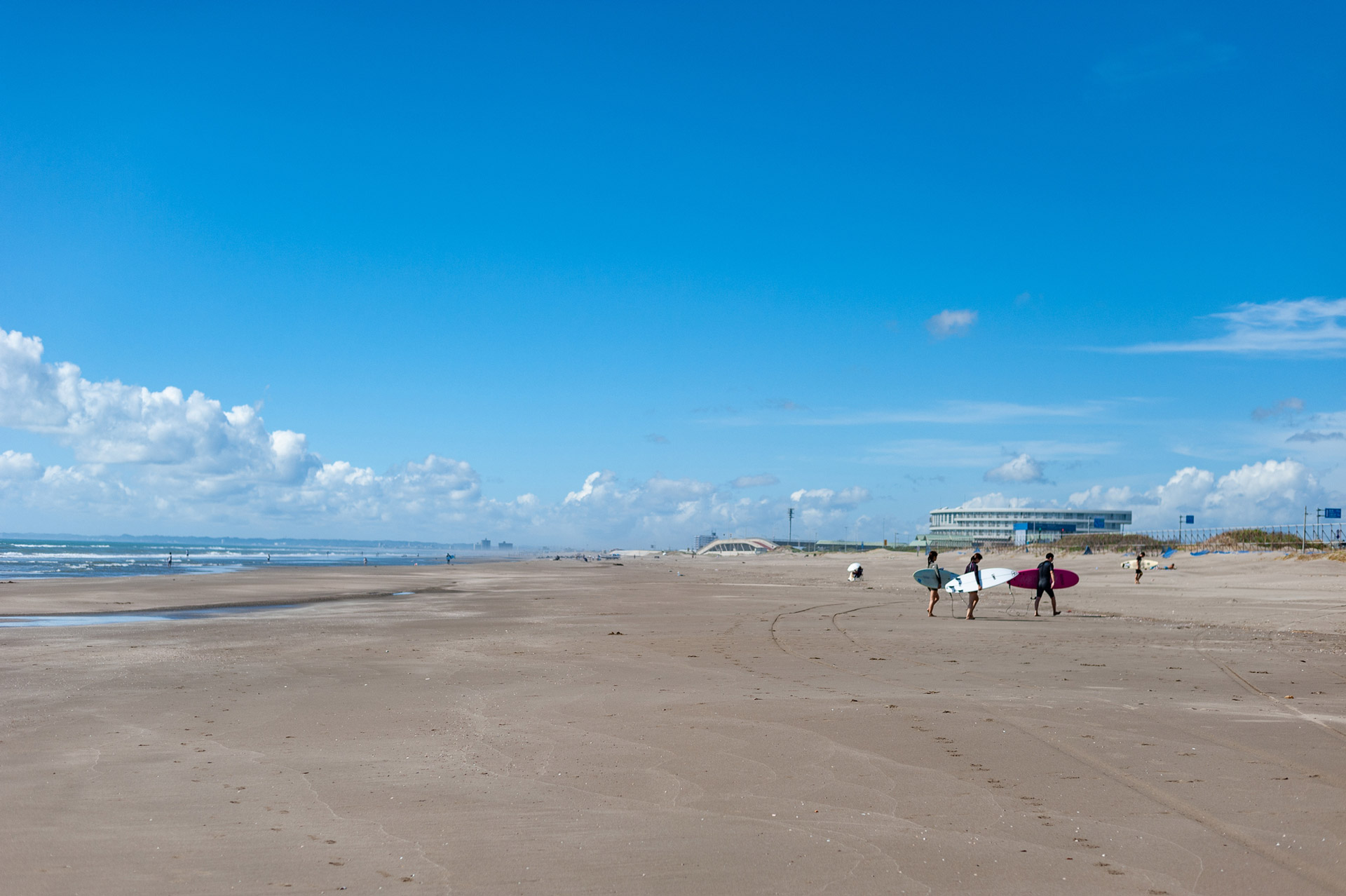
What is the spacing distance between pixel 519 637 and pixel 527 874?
14.2m

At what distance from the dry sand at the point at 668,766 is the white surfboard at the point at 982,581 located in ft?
22.2

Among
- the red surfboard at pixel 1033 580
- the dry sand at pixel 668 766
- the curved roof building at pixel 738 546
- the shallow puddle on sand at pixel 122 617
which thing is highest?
the red surfboard at pixel 1033 580

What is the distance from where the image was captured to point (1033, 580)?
27391mm

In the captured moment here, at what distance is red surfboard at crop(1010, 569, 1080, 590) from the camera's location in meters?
27.2

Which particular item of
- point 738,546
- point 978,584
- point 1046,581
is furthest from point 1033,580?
point 738,546

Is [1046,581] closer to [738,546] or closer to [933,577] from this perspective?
[933,577]

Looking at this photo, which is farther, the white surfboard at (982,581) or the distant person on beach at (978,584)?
the white surfboard at (982,581)

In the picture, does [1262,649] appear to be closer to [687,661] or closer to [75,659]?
[687,661]

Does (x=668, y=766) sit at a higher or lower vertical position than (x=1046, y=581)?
lower

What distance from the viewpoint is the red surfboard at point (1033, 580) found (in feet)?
89.4

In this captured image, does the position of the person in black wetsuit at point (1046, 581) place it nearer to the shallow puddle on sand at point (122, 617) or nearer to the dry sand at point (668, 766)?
the dry sand at point (668, 766)

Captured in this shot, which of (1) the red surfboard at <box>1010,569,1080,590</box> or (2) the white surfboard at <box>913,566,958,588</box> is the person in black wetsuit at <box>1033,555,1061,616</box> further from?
(2) the white surfboard at <box>913,566,958,588</box>

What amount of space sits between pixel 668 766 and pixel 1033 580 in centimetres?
2198

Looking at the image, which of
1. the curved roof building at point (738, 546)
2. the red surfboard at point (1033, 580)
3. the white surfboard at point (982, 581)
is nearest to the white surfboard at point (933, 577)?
the white surfboard at point (982, 581)
